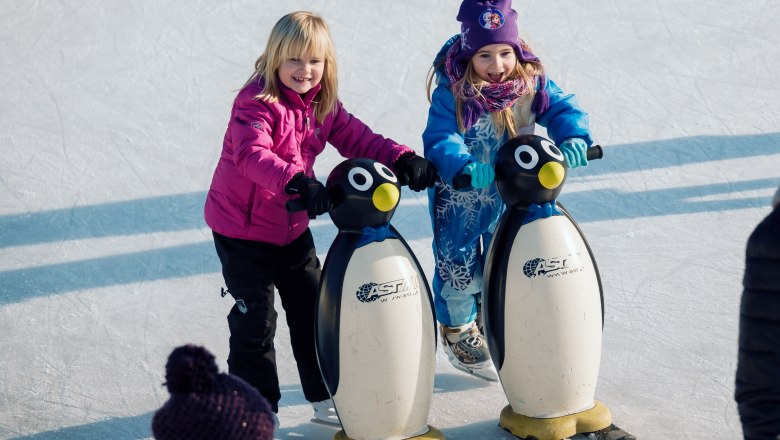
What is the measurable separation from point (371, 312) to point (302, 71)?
2.45 feet

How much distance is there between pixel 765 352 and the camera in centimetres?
206

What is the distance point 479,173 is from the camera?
323 centimetres

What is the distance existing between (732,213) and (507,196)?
2084 millimetres

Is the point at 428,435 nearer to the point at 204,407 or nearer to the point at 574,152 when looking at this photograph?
the point at 574,152

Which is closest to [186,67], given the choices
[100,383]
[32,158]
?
[32,158]

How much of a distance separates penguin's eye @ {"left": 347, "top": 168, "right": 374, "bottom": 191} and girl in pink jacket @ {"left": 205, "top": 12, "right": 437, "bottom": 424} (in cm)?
17

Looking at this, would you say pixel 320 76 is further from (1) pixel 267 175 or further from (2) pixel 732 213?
(2) pixel 732 213

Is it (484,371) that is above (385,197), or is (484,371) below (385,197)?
below

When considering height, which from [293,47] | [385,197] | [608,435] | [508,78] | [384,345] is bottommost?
[608,435]

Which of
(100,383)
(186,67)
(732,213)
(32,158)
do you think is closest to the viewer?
(100,383)

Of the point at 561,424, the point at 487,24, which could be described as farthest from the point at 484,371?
the point at 487,24

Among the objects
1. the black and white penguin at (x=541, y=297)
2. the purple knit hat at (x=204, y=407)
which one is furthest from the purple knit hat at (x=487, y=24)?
the purple knit hat at (x=204, y=407)

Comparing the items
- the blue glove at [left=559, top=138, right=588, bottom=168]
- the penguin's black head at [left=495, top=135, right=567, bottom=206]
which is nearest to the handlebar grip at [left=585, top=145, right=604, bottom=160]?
the blue glove at [left=559, top=138, right=588, bottom=168]

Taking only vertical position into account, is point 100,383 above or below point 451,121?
below
